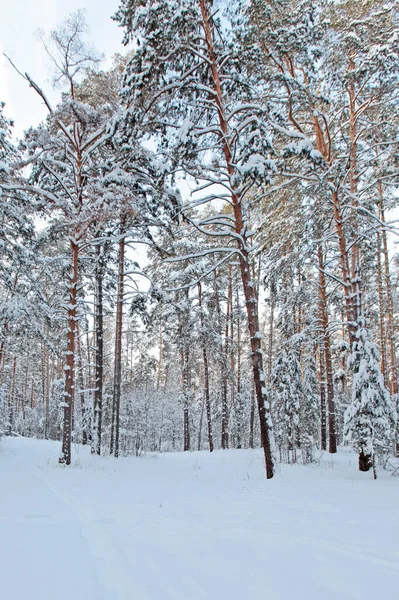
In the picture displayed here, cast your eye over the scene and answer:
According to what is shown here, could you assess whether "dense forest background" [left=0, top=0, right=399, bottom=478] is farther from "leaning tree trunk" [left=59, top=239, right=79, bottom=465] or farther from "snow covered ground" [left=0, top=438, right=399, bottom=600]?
"snow covered ground" [left=0, top=438, right=399, bottom=600]

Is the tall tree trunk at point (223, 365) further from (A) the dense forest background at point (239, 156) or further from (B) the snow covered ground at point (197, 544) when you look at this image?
(B) the snow covered ground at point (197, 544)

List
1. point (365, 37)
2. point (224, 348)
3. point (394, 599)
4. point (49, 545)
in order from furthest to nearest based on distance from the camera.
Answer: point (224, 348), point (365, 37), point (49, 545), point (394, 599)

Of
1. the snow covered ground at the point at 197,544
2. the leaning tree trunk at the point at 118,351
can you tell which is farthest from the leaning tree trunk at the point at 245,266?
the leaning tree trunk at the point at 118,351

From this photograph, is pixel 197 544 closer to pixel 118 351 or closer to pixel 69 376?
pixel 69 376

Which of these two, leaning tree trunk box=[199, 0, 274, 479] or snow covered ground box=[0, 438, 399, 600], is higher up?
leaning tree trunk box=[199, 0, 274, 479]

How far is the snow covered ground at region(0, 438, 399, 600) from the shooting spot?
229 cm

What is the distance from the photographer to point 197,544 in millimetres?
3117

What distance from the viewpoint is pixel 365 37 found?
28.5 feet

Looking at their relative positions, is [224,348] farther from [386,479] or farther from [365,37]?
[365,37]

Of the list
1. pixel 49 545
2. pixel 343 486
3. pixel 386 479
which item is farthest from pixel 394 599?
pixel 386 479

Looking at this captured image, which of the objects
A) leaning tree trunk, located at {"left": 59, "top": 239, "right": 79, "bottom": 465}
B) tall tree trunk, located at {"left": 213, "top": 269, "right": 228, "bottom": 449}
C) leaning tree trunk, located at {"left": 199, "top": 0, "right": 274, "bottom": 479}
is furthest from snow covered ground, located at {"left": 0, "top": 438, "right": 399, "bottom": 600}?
tall tree trunk, located at {"left": 213, "top": 269, "right": 228, "bottom": 449}

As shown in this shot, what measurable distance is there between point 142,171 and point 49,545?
8378 millimetres

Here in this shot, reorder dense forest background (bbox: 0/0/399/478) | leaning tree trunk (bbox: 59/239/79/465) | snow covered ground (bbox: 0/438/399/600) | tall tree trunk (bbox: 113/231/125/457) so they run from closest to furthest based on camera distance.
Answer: snow covered ground (bbox: 0/438/399/600), dense forest background (bbox: 0/0/399/478), leaning tree trunk (bbox: 59/239/79/465), tall tree trunk (bbox: 113/231/125/457)

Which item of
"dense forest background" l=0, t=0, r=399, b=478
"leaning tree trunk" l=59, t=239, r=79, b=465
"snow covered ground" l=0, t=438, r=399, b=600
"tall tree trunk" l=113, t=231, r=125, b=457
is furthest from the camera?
"tall tree trunk" l=113, t=231, r=125, b=457
